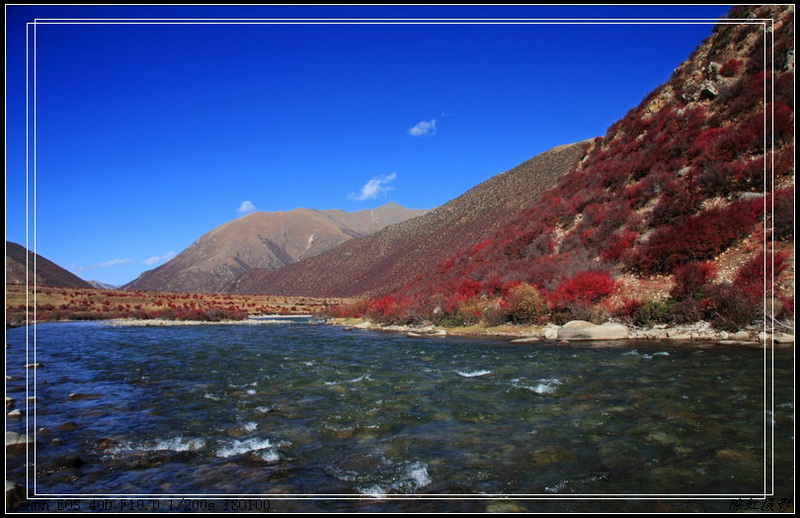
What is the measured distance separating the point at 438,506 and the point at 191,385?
9289 millimetres

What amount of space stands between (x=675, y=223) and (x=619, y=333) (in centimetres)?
766

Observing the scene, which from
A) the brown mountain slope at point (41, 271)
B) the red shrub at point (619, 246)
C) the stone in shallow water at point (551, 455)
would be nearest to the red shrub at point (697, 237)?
the red shrub at point (619, 246)

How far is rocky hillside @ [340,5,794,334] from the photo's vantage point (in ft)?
54.0

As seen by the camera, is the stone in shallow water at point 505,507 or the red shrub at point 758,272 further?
the red shrub at point 758,272

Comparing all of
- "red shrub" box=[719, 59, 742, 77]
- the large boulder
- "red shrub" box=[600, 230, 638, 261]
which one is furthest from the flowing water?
"red shrub" box=[719, 59, 742, 77]

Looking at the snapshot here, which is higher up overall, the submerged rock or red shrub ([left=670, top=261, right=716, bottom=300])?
red shrub ([left=670, top=261, right=716, bottom=300])

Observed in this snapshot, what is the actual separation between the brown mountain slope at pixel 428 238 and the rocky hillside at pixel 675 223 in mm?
26621

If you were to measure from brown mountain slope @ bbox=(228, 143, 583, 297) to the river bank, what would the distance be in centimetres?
4036

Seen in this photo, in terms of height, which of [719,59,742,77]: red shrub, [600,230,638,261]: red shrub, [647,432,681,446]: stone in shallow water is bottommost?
[647,432,681,446]: stone in shallow water

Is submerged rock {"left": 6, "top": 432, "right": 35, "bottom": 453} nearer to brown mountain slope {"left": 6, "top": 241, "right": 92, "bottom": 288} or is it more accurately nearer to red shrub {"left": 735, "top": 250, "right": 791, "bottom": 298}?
red shrub {"left": 735, "top": 250, "right": 791, "bottom": 298}

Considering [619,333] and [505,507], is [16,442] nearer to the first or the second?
[505,507]

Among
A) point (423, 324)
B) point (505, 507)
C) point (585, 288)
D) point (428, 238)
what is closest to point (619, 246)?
point (585, 288)

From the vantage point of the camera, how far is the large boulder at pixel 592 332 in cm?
1703

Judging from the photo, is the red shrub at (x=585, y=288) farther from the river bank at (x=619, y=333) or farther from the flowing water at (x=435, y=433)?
the flowing water at (x=435, y=433)
